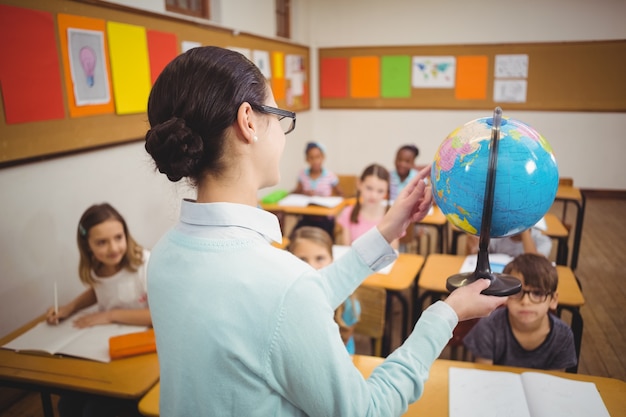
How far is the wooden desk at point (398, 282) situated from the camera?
7.86 ft

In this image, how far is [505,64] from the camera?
6.71 m

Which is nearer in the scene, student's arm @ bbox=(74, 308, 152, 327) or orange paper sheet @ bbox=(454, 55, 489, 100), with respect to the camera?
student's arm @ bbox=(74, 308, 152, 327)

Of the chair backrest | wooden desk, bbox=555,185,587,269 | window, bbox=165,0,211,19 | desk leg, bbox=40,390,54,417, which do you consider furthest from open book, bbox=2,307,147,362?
wooden desk, bbox=555,185,587,269

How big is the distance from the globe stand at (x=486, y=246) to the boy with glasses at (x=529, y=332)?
102cm

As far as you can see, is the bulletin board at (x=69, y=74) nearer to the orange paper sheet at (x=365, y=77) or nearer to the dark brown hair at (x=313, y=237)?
the dark brown hair at (x=313, y=237)

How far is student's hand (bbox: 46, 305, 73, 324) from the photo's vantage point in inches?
81.7

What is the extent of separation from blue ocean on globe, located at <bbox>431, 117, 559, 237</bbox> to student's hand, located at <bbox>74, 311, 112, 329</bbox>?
155cm

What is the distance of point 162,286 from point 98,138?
98.9 inches

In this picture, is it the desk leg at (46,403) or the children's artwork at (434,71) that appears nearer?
the desk leg at (46,403)

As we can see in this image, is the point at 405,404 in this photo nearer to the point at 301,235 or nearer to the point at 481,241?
the point at 481,241

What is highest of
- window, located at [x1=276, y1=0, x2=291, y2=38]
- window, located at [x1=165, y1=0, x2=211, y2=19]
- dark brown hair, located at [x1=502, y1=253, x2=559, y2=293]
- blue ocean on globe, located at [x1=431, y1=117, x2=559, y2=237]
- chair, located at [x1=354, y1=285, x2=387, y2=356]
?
window, located at [x1=276, y1=0, x2=291, y2=38]

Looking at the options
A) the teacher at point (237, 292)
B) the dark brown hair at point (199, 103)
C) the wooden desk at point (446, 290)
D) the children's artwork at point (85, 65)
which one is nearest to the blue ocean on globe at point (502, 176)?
the teacher at point (237, 292)

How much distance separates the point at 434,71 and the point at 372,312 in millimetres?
5435

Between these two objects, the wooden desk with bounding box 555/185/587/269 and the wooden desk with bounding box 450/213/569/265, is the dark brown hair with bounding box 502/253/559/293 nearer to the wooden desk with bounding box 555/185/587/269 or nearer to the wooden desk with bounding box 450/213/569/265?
the wooden desk with bounding box 450/213/569/265
